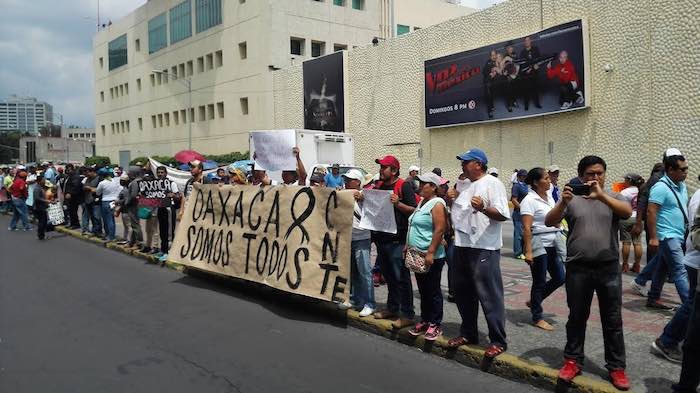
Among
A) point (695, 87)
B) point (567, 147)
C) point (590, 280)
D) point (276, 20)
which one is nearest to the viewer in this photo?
point (590, 280)

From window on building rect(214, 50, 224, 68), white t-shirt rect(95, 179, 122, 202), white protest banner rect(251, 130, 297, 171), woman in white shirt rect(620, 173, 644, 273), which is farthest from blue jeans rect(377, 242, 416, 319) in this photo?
window on building rect(214, 50, 224, 68)

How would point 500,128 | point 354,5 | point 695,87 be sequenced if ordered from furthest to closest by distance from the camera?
point 354,5 → point 500,128 → point 695,87

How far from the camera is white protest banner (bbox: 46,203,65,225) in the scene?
1605 cm

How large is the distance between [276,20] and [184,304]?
31.4 metres

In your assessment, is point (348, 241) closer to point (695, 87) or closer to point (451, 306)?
point (451, 306)

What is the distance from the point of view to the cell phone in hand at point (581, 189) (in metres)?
4.19

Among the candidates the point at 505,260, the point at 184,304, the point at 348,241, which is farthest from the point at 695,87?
the point at 184,304

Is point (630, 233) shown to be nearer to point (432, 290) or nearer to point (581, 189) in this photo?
point (432, 290)

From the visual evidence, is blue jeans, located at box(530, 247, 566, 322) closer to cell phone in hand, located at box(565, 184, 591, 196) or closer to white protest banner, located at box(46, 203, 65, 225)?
cell phone in hand, located at box(565, 184, 591, 196)

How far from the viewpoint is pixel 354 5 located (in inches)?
1623

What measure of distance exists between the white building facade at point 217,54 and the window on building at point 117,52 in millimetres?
119

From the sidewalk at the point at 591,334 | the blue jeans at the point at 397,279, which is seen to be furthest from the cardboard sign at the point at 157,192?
the blue jeans at the point at 397,279

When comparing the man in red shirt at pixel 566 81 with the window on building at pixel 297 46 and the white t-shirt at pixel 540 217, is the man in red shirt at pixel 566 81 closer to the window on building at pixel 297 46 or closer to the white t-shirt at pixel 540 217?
the white t-shirt at pixel 540 217

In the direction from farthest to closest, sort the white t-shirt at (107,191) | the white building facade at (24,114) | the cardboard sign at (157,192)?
1. the white building facade at (24,114)
2. the white t-shirt at (107,191)
3. the cardboard sign at (157,192)
